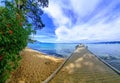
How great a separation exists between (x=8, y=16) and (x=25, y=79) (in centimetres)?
354

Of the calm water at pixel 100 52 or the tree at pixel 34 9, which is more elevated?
the tree at pixel 34 9

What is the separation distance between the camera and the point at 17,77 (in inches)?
335

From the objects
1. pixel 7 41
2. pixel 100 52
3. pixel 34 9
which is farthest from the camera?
pixel 100 52

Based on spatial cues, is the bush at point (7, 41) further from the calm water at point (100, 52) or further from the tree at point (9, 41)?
the calm water at point (100, 52)

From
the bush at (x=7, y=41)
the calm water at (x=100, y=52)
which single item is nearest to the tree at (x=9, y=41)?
the bush at (x=7, y=41)

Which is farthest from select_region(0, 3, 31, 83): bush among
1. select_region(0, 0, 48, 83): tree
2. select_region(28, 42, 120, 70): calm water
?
select_region(28, 42, 120, 70): calm water

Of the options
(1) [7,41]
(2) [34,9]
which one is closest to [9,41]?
(1) [7,41]

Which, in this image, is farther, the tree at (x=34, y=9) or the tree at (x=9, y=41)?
the tree at (x=34, y=9)

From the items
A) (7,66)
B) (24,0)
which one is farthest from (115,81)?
(24,0)

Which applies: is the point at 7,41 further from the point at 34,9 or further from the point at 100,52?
the point at 100,52

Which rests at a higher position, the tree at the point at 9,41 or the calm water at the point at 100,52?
the tree at the point at 9,41

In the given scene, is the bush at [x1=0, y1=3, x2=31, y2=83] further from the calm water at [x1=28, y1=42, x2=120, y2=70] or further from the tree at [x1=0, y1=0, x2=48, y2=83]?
the calm water at [x1=28, y1=42, x2=120, y2=70]

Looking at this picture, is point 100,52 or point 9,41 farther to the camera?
point 100,52

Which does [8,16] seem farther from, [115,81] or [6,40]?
[115,81]
